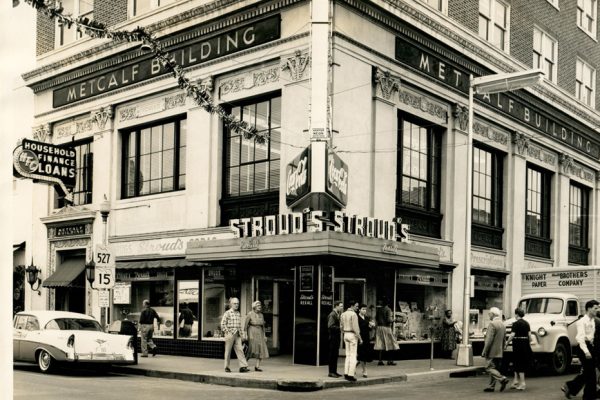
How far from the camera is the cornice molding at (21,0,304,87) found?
889 inches

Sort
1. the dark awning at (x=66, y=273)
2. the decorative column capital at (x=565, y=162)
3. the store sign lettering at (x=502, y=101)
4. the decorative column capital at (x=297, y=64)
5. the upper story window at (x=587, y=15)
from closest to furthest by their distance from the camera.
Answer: the decorative column capital at (x=297, y=64) < the store sign lettering at (x=502, y=101) < the dark awning at (x=66, y=273) < the decorative column capital at (x=565, y=162) < the upper story window at (x=587, y=15)

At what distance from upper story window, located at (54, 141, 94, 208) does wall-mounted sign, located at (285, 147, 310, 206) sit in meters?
10.5

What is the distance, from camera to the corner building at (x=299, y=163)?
20.3 metres

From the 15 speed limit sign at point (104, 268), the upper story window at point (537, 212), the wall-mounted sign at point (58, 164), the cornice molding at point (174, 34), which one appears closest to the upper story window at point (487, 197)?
the upper story window at point (537, 212)

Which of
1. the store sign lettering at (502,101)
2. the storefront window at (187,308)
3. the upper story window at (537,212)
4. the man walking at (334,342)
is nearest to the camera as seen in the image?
the man walking at (334,342)

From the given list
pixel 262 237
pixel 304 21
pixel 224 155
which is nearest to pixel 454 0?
pixel 304 21

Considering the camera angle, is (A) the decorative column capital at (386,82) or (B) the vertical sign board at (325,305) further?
(A) the decorative column capital at (386,82)

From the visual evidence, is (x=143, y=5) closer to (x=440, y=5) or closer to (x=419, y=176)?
(x=440, y=5)

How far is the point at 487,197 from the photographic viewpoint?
2905 centimetres

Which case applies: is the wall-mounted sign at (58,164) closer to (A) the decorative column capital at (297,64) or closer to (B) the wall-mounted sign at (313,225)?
(B) the wall-mounted sign at (313,225)

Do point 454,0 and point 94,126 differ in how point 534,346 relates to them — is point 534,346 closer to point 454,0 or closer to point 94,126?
point 454,0

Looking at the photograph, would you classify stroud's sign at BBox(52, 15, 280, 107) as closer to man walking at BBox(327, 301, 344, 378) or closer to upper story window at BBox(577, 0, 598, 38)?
man walking at BBox(327, 301, 344, 378)

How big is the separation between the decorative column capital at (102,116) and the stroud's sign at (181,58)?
25.7 inches

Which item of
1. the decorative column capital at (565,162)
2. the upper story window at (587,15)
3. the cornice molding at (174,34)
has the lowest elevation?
the decorative column capital at (565,162)
